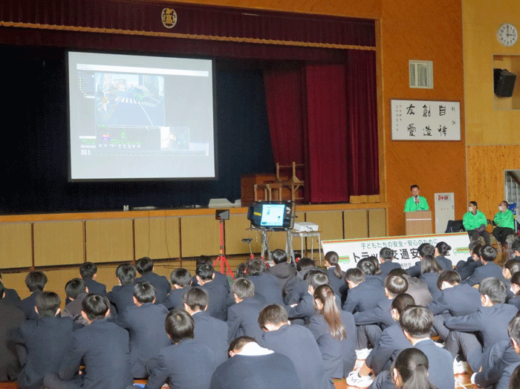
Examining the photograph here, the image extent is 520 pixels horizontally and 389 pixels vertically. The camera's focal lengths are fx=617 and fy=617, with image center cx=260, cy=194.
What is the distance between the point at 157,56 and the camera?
11133 mm

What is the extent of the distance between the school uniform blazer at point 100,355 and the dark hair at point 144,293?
0.73m

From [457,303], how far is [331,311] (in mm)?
1058

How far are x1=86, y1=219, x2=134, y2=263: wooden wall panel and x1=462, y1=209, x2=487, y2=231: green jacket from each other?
622 centimetres

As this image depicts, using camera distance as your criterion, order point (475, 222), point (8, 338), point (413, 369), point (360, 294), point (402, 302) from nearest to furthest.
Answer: point (413, 369)
point (402, 302)
point (8, 338)
point (360, 294)
point (475, 222)

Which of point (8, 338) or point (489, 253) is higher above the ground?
point (489, 253)

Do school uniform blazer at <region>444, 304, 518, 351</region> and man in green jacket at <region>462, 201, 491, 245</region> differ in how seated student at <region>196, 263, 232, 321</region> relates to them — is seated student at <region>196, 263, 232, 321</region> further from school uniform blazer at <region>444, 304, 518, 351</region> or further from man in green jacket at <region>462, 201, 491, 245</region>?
man in green jacket at <region>462, 201, 491, 245</region>

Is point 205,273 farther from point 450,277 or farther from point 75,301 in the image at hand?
point 450,277

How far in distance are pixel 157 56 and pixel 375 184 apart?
4.96 meters

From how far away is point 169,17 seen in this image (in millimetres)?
10531

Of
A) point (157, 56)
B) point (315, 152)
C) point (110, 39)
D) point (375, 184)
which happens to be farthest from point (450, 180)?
point (110, 39)

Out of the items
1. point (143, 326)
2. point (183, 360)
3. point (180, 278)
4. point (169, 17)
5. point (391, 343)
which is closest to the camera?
point (183, 360)

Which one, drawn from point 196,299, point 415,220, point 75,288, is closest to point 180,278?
point 75,288

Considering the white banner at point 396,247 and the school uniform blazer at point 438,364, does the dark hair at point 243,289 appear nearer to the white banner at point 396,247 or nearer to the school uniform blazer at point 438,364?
the school uniform blazer at point 438,364

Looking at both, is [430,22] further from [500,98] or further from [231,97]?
[231,97]
